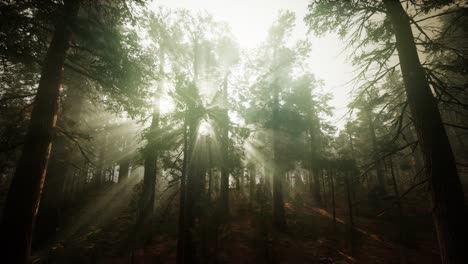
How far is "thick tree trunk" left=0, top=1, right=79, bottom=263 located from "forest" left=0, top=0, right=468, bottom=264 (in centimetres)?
3

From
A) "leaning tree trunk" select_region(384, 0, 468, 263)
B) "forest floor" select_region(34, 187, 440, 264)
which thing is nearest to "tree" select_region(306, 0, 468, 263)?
"leaning tree trunk" select_region(384, 0, 468, 263)

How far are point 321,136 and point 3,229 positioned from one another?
87.8ft

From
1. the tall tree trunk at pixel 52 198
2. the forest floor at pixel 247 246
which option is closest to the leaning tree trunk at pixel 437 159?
the forest floor at pixel 247 246

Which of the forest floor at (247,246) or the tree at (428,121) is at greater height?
the tree at (428,121)

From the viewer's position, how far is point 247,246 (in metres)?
11.0

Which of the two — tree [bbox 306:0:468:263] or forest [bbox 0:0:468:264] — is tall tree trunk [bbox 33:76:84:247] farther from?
tree [bbox 306:0:468:263]

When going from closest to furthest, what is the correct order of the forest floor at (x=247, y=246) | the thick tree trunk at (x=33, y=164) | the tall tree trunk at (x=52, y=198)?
the thick tree trunk at (x=33, y=164) < the forest floor at (x=247, y=246) < the tall tree trunk at (x=52, y=198)

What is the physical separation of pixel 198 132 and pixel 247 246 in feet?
22.6

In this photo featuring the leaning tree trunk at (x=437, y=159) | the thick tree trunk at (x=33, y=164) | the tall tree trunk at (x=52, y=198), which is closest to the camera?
the leaning tree trunk at (x=437, y=159)

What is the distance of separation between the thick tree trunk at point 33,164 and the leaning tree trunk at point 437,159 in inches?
390

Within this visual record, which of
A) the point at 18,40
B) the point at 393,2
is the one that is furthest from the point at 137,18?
the point at 393,2

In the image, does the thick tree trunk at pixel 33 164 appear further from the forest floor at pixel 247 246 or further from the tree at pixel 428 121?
the tree at pixel 428 121

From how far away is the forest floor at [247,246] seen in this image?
31.2 feet

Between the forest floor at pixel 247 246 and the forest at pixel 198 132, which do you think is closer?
the forest at pixel 198 132
